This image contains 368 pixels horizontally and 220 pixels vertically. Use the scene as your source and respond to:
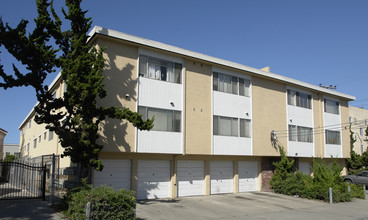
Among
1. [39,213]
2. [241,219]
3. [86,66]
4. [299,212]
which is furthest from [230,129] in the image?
[39,213]

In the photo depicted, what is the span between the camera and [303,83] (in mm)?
25172

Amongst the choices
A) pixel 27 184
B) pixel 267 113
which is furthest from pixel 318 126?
pixel 27 184

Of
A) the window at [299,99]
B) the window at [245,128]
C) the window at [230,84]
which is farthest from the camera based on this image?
the window at [299,99]

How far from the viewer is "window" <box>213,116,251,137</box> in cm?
1966

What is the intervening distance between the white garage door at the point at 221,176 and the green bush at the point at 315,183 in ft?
11.4

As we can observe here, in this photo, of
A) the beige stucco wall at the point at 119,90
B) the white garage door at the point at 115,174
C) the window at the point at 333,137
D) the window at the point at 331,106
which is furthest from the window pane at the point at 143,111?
the window at the point at 331,106

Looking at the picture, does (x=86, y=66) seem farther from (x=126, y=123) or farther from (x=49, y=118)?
(x=126, y=123)

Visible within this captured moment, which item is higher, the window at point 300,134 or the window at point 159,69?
the window at point 159,69

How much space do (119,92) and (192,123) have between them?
473cm

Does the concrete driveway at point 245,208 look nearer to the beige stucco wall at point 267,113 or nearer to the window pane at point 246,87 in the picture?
the beige stucco wall at point 267,113

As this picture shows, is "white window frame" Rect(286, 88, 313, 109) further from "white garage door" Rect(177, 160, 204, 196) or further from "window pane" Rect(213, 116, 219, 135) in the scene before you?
"white garage door" Rect(177, 160, 204, 196)

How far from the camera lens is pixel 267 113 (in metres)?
22.7

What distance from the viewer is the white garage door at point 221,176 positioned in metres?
20.5

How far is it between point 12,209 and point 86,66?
6.34m
